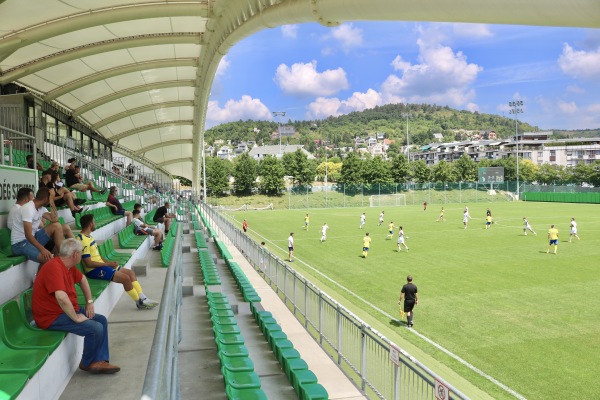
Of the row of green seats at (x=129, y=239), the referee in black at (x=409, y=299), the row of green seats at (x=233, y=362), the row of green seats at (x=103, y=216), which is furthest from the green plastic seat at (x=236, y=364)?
the referee in black at (x=409, y=299)

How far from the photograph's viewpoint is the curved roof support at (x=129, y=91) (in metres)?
30.2

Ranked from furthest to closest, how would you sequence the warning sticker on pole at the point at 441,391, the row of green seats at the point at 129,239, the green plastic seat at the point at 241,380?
the row of green seats at the point at 129,239 → the green plastic seat at the point at 241,380 → the warning sticker on pole at the point at 441,391

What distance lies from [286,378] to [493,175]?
8696 cm

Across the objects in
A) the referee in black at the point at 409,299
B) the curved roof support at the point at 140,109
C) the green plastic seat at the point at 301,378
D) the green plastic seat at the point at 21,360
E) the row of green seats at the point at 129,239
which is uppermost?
the curved roof support at the point at 140,109

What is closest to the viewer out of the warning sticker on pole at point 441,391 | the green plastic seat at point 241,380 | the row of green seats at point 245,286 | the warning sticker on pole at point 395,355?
the warning sticker on pole at point 441,391

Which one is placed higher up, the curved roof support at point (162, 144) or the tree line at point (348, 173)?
the curved roof support at point (162, 144)

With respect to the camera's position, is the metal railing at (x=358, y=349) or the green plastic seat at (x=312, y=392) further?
the metal railing at (x=358, y=349)

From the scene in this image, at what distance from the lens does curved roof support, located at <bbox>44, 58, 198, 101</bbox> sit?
2566 centimetres

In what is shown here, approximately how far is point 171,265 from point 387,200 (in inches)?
3070

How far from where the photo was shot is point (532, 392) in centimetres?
914

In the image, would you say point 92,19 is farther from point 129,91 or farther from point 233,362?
point 233,362

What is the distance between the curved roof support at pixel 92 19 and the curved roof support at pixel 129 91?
12084 mm

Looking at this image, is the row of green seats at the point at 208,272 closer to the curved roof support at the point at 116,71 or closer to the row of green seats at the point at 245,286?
the row of green seats at the point at 245,286

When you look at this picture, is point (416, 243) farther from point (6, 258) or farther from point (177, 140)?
point (177, 140)
